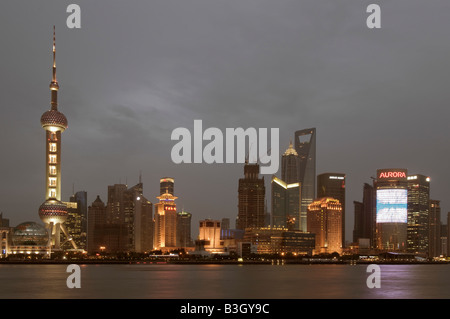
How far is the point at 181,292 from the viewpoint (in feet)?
352

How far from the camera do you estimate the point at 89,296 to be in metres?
98.3

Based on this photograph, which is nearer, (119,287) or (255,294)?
(255,294)
